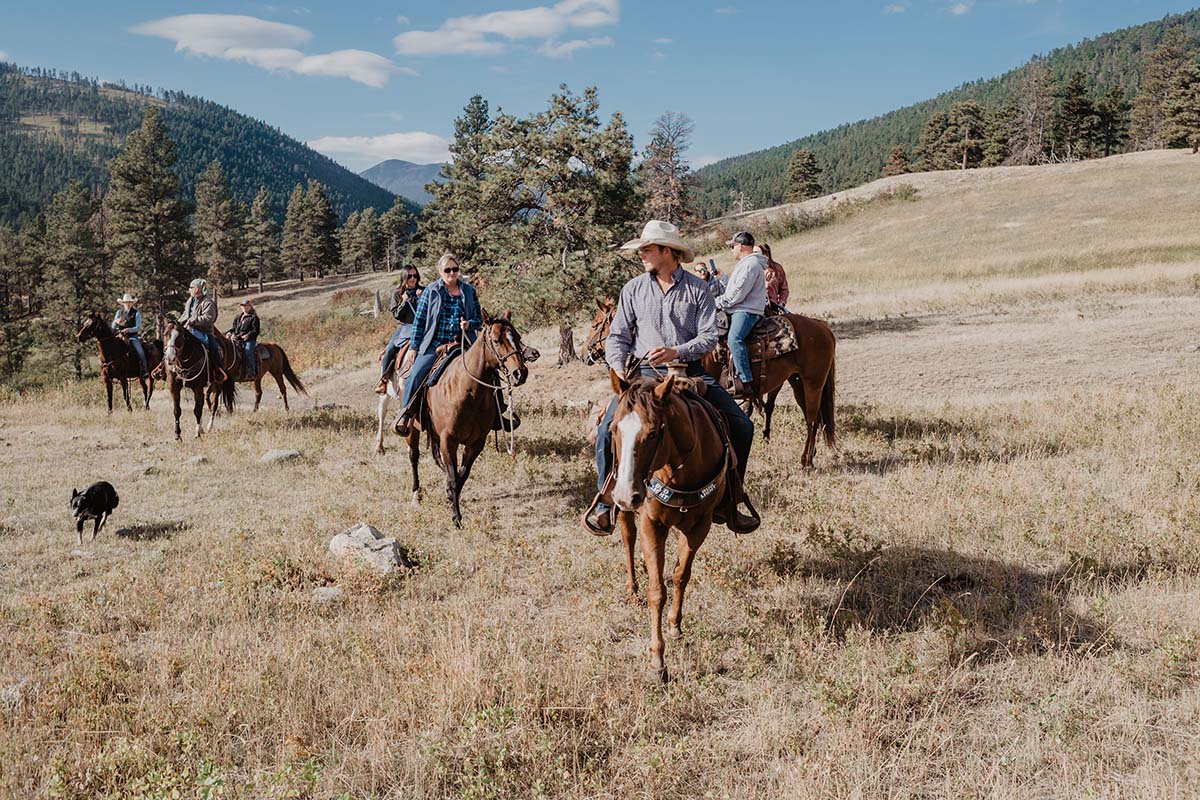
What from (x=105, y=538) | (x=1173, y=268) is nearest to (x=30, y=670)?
(x=105, y=538)

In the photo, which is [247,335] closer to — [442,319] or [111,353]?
[111,353]

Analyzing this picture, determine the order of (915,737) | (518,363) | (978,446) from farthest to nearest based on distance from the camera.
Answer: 1. (978,446)
2. (518,363)
3. (915,737)

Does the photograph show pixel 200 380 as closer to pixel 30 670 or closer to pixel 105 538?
pixel 105 538

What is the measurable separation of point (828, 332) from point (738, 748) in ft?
25.9

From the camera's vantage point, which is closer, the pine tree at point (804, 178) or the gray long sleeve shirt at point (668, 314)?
the gray long sleeve shirt at point (668, 314)

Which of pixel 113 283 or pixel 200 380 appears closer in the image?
pixel 200 380

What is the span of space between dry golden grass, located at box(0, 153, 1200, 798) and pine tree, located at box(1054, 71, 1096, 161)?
94440 millimetres

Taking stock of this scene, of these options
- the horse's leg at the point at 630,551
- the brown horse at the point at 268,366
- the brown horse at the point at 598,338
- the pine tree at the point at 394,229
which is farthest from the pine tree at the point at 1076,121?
the horse's leg at the point at 630,551

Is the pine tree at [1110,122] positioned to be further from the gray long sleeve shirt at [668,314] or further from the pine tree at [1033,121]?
the gray long sleeve shirt at [668,314]

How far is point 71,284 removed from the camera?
43250mm

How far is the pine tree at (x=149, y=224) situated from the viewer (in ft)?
140

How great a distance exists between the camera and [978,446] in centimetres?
1044

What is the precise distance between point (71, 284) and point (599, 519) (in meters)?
51.1

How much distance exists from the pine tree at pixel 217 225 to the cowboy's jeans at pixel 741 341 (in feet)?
247
